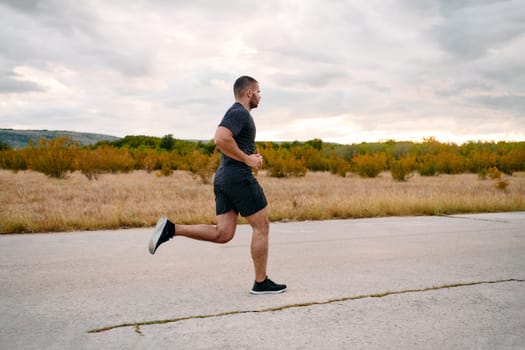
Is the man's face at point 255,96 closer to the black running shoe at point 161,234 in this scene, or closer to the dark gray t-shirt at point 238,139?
the dark gray t-shirt at point 238,139

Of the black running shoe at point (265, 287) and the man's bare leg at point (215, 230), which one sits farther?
the man's bare leg at point (215, 230)

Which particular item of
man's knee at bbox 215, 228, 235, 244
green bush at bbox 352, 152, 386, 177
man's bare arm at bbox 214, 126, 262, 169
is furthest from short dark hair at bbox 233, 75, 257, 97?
green bush at bbox 352, 152, 386, 177

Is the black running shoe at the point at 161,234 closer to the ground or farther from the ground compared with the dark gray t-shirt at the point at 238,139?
closer to the ground

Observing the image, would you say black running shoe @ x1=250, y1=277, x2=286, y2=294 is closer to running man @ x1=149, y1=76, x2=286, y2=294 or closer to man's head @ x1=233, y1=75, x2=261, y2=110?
running man @ x1=149, y1=76, x2=286, y2=294

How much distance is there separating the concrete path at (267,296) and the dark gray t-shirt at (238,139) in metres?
1.03

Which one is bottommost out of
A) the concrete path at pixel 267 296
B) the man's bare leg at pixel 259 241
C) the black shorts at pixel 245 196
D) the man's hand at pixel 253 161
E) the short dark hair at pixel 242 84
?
the concrete path at pixel 267 296

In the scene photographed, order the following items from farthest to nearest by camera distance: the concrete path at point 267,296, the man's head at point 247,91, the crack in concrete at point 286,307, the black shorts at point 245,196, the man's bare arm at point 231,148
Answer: the man's head at point 247,91 < the black shorts at point 245,196 < the man's bare arm at point 231,148 < the crack in concrete at point 286,307 < the concrete path at point 267,296

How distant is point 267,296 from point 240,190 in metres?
0.94

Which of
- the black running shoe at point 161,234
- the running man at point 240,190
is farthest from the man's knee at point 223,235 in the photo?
the black running shoe at point 161,234

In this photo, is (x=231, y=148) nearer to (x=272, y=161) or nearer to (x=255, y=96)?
(x=255, y=96)

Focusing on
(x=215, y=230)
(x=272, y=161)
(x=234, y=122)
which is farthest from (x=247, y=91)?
(x=272, y=161)

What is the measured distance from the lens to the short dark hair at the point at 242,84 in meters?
4.39

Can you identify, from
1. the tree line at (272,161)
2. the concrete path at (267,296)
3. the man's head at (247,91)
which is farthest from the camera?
the tree line at (272,161)

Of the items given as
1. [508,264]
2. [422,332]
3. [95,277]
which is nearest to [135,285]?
[95,277]
